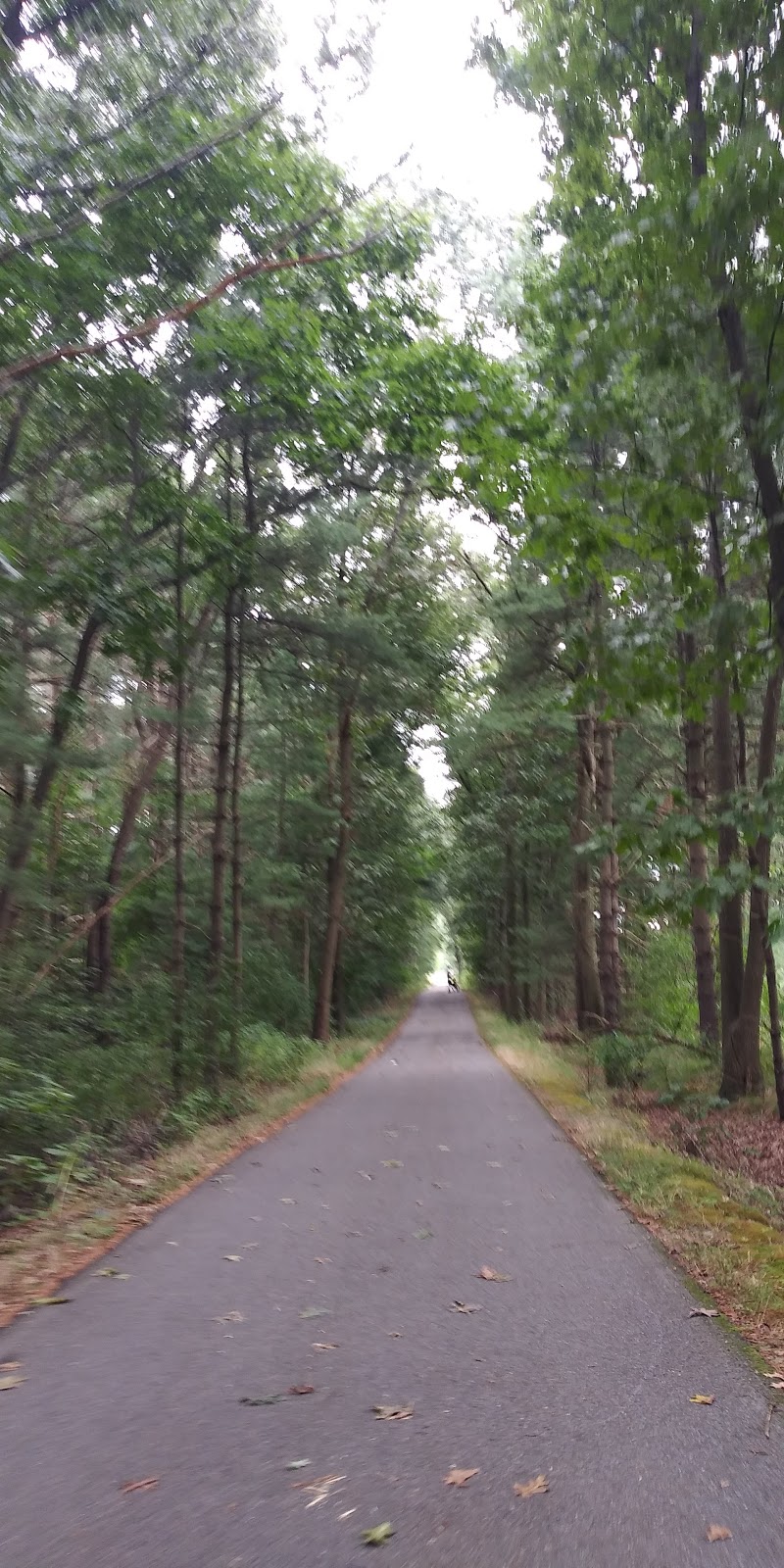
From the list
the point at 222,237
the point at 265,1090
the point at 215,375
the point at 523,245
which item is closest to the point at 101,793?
the point at 265,1090

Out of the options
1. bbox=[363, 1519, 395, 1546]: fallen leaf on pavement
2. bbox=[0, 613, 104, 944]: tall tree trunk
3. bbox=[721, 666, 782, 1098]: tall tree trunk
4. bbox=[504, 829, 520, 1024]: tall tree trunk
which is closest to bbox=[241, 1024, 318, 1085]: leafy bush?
bbox=[0, 613, 104, 944]: tall tree trunk

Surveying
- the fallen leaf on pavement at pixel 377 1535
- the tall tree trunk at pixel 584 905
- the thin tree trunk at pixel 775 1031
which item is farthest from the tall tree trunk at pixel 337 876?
the fallen leaf on pavement at pixel 377 1535

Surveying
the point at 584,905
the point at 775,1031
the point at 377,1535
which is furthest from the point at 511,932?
the point at 377,1535

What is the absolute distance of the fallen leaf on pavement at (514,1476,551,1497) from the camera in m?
3.28

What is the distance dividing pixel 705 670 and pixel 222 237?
325 inches

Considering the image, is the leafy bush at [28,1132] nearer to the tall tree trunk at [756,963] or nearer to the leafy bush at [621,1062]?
the tall tree trunk at [756,963]

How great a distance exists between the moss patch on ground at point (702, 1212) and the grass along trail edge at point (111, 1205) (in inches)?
145

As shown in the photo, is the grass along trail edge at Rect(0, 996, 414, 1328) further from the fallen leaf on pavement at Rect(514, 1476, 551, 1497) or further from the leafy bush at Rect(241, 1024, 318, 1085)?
the fallen leaf on pavement at Rect(514, 1476, 551, 1497)

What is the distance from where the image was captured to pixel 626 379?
6008 mm

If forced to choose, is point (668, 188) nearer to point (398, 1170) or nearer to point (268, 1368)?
point (268, 1368)

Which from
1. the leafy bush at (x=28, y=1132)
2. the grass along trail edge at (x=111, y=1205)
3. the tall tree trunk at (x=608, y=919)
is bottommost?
the grass along trail edge at (x=111, y=1205)

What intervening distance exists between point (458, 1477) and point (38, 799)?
9.17m

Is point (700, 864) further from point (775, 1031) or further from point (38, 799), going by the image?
point (38, 799)

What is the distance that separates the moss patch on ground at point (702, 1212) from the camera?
200 inches
